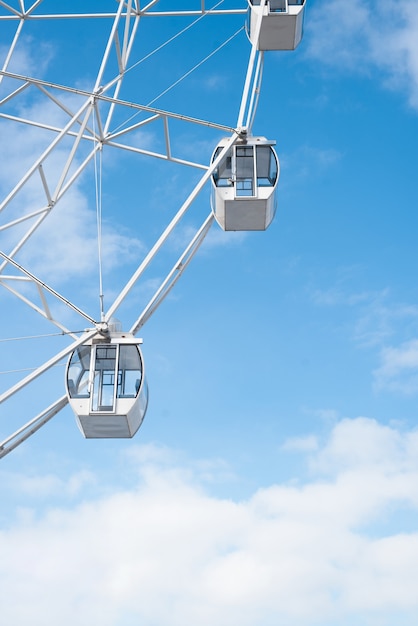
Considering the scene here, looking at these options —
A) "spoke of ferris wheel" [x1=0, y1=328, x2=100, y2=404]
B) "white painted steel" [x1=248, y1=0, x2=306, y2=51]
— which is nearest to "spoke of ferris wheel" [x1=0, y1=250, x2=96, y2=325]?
"spoke of ferris wheel" [x1=0, y1=328, x2=100, y2=404]

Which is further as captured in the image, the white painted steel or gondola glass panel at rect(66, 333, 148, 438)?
the white painted steel

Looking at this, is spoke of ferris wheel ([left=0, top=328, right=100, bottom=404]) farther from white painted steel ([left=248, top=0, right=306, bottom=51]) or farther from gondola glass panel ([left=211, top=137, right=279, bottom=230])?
white painted steel ([left=248, top=0, right=306, bottom=51])

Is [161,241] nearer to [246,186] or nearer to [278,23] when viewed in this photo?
[246,186]

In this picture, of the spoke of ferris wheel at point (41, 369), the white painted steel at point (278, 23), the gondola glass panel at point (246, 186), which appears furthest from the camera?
the white painted steel at point (278, 23)

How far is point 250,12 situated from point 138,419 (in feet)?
36.6

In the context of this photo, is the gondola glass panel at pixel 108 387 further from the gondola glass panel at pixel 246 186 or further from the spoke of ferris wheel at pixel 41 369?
the gondola glass panel at pixel 246 186

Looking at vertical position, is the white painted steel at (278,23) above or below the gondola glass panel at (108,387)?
above

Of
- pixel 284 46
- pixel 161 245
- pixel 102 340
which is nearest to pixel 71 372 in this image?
pixel 102 340

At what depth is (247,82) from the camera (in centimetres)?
2330

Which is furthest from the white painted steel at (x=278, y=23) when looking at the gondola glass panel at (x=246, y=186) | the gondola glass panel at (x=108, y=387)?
the gondola glass panel at (x=108, y=387)

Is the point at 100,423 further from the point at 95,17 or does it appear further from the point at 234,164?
the point at 95,17

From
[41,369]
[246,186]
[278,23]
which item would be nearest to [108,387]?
[41,369]

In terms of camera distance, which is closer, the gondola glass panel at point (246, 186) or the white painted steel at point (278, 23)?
the gondola glass panel at point (246, 186)

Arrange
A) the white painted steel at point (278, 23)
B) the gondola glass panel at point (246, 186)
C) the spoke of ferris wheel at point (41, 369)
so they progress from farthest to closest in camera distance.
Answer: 1. the white painted steel at point (278, 23)
2. the gondola glass panel at point (246, 186)
3. the spoke of ferris wheel at point (41, 369)
